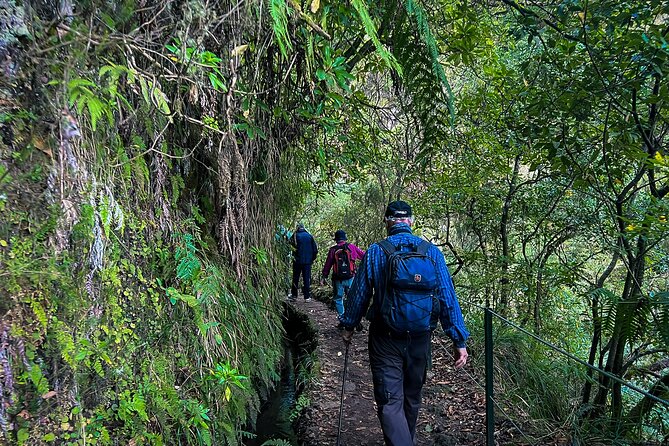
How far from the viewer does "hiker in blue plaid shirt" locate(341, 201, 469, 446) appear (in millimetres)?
2986

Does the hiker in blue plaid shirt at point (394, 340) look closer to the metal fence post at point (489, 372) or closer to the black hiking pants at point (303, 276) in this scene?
the metal fence post at point (489, 372)

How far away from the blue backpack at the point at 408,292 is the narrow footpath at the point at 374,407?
1.56 metres

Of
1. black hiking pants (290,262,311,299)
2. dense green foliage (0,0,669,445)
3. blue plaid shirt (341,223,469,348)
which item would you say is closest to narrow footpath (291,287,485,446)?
dense green foliage (0,0,669,445)

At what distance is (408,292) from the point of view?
2.88m

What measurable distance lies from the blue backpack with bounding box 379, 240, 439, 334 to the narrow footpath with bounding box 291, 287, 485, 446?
1.56 m

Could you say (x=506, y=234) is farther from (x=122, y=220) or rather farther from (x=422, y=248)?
(x=122, y=220)

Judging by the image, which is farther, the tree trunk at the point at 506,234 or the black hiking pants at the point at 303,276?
the black hiking pants at the point at 303,276

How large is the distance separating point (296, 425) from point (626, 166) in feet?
14.2

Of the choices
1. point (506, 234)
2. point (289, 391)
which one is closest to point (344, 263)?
point (289, 391)

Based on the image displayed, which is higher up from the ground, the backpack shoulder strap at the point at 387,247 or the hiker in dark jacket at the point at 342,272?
the hiker in dark jacket at the point at 342,272

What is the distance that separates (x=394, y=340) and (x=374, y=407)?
6.87 feet

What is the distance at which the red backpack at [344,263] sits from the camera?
7.93 metres

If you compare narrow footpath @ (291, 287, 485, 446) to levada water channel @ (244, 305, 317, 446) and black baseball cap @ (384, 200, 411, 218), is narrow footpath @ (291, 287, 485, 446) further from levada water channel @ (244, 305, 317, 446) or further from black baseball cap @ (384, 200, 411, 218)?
black baseball cap @ (384, 200, 411, 218)

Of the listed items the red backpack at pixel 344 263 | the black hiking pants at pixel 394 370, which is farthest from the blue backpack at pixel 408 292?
the red backpack at pixel 344 263
